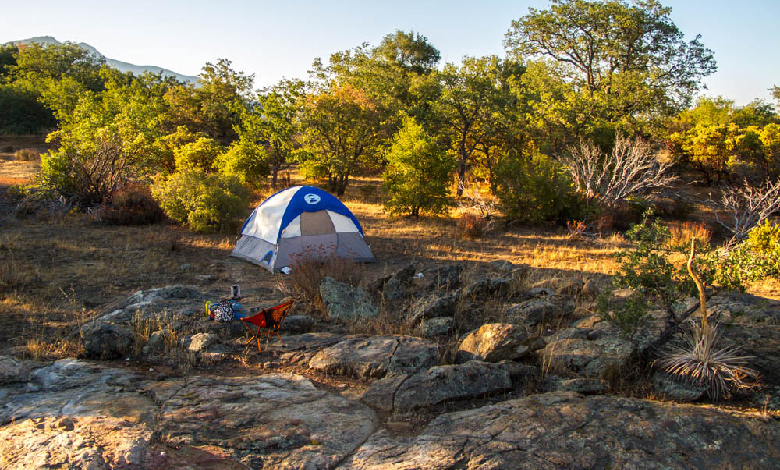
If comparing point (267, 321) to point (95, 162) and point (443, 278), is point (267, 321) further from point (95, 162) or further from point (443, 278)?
point (95, 162)

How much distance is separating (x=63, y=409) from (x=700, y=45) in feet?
93.9

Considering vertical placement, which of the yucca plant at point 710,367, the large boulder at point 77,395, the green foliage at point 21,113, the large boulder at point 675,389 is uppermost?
the green foliage at point 21,113

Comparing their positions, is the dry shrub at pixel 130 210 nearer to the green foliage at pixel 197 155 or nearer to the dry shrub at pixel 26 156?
the green foliage at pixel 197 155

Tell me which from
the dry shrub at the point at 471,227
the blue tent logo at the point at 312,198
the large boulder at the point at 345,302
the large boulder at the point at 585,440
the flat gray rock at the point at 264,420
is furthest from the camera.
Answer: the dry shrub at the point at 471,227

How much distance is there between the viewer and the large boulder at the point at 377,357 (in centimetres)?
523

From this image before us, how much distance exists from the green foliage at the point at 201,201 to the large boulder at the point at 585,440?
→ 1148 cm

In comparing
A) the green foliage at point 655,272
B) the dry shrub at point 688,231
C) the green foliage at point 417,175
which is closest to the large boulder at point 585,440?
the green foliage at point 655,272

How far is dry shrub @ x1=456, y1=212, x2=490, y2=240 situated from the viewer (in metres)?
15.0

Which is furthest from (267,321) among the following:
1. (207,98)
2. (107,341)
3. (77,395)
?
(207,98)

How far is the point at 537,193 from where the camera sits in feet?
55.8

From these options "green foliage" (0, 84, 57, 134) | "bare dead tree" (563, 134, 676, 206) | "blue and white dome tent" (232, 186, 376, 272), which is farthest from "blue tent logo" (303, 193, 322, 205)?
"green foliage" (0, 84, 57, 134)

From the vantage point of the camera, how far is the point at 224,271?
34.6ft

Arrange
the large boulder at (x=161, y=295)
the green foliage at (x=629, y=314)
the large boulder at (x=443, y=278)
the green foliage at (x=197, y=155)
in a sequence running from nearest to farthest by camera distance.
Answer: the green foliage at (x=629, y=314)
the large boulder at (x=161, y=295)
the large boulder at (x=443, y=278)
the green foliage at (x=197, y=155)

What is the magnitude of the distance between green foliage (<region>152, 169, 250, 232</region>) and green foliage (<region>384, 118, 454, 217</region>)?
18.5 feet
